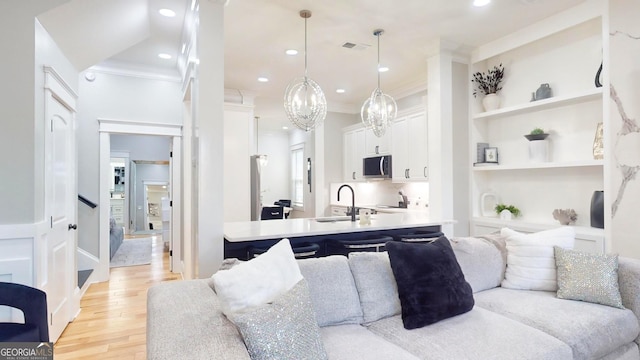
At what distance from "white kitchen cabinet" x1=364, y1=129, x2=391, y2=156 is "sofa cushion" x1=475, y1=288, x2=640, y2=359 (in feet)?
12.6

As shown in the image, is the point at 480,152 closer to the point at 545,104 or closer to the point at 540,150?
the point at 540,150

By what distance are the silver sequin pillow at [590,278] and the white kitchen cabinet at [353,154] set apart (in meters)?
4.31

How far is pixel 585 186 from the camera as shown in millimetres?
3559

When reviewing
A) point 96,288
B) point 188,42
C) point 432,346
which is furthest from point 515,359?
point 96,288

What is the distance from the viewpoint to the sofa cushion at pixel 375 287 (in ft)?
6.66

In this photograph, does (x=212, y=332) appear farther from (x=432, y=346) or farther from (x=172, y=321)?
(x=432, y=346)

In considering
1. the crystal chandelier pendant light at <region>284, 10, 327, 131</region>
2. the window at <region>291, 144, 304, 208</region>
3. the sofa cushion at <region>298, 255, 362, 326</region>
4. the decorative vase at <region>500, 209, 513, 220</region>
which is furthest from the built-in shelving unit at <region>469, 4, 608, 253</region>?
the window at <region>291, 144, 304, 208</region>

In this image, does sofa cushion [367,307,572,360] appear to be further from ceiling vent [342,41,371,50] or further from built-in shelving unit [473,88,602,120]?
ceiling vent [342,41,371,50]

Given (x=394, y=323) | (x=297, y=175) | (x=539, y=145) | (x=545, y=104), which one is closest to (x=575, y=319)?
(x=394, y=323)

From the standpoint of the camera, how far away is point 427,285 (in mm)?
2004

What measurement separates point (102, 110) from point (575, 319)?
564cm

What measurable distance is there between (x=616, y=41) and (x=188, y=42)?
13.5 ft

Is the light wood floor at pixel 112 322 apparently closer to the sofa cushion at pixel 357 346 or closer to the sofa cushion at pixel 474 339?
the sofa cushion at pixel 357 346

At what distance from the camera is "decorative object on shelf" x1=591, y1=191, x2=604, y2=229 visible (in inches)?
127
